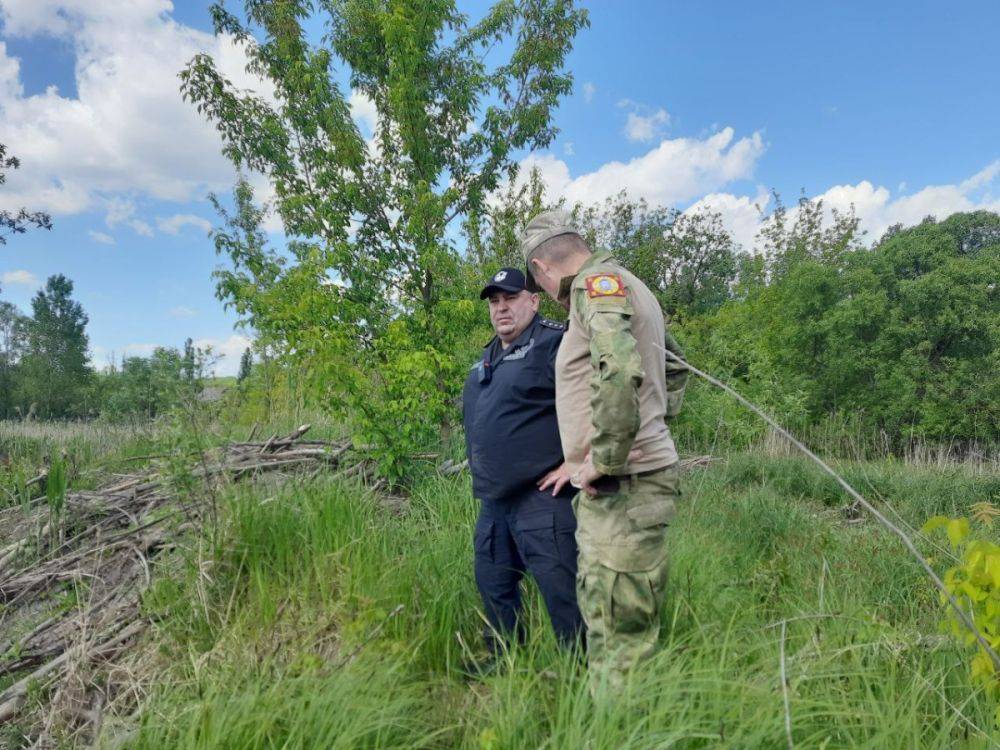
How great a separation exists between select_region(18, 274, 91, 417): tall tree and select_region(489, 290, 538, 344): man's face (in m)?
50.3

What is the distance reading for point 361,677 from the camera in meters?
2.04

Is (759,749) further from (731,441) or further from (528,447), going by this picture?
(731,441)

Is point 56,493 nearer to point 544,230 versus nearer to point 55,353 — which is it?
point 544,230

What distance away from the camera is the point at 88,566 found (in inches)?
146

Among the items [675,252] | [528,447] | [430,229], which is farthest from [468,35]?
[675,252]

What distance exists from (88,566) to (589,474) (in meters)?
3.69

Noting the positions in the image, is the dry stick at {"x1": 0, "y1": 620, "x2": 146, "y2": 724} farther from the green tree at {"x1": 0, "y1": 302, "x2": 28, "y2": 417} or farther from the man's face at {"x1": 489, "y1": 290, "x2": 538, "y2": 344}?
the green tree at {"x1": 0, "y1": 302, "x2": 28, "y2": 417}

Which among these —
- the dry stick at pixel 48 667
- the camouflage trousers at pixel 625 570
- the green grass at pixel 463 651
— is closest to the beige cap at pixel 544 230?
the camouflage trousers at pixel 625 570

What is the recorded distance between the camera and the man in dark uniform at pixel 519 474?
93.0 inches

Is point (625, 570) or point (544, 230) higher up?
point (544, 230)

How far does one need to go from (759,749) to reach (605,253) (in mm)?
1754

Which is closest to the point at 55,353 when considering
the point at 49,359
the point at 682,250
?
the point at 49,359

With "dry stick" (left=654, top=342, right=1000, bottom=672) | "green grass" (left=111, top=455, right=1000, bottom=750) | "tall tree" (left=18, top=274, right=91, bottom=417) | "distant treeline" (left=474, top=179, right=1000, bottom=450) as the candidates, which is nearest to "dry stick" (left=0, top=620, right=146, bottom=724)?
"green grass" (left=111, top=455, right=1000, bottom=750)

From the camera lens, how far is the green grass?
1.72m
